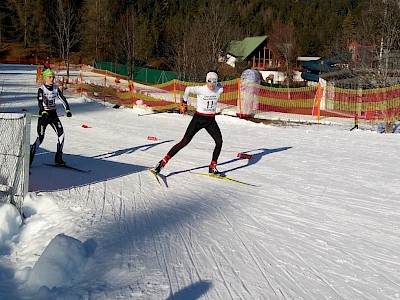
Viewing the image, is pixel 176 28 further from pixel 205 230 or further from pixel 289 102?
pixel 205 230

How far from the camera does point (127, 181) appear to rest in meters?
7.27

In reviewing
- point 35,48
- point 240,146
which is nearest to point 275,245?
point 240,146

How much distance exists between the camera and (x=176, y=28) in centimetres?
5447

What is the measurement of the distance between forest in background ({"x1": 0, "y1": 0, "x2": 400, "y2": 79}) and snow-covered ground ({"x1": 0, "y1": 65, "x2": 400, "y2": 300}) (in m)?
13.1

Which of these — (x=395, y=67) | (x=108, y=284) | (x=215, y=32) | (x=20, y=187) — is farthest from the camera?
(x=215, y=32)

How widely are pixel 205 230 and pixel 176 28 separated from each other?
2057 inches

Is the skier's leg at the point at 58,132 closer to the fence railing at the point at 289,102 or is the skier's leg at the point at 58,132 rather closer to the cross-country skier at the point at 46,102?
the cross-country skier at the point at 46,102

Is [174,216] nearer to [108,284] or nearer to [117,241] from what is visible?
[117,241]

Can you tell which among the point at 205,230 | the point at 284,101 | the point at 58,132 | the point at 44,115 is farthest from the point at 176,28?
the point at 205,230

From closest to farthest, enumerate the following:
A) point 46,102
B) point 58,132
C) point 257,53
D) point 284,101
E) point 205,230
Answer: point 205,230, point 46,102, point 58,132, point 284,101, point 257,53

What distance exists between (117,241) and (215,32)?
1050 inches

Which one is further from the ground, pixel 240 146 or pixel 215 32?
pixel 215 32

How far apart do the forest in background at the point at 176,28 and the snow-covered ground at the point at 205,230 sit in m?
13.1

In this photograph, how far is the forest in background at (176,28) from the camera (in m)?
30.0
